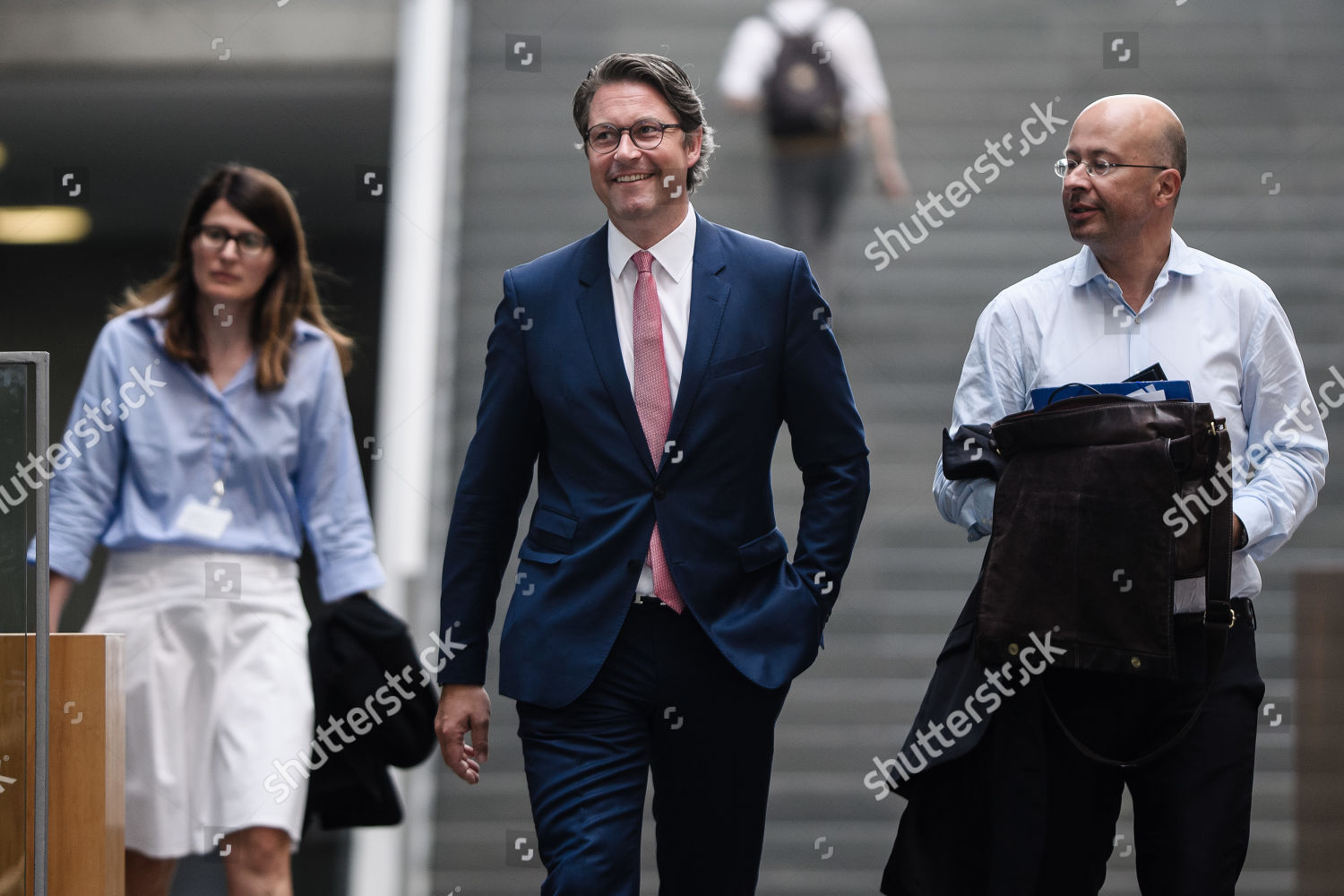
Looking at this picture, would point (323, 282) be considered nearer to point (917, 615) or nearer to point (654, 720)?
point (917, 615)

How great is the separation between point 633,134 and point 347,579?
6.58 ft

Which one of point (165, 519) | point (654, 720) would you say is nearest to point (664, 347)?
point (654, 720)

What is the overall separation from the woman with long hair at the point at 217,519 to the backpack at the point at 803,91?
295 cm

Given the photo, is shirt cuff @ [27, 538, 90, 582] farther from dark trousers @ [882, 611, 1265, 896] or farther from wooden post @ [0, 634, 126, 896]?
dark trousers @ [882, 611, 1265, 896]

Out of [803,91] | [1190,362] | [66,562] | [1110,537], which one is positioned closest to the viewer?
[1110,537]

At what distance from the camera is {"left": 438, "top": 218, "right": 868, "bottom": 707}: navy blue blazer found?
4.04 metres

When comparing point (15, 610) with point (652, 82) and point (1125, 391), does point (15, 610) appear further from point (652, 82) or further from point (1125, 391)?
point (1125, 391)

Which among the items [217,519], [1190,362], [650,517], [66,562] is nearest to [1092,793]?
[1190,362]

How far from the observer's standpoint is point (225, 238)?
5.63 meters

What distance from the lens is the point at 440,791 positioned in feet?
23.0

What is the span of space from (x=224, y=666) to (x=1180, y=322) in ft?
9.48

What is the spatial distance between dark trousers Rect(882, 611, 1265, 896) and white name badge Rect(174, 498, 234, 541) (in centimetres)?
229

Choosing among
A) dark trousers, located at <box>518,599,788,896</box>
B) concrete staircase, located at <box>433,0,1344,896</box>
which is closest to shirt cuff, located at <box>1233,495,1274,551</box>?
dark trousers, located at <box>518,599,788,896</box>

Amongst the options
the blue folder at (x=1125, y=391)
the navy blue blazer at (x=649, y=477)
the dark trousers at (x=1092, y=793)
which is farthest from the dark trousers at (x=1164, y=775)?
the navy blue blazer at (x=649, y=477)
